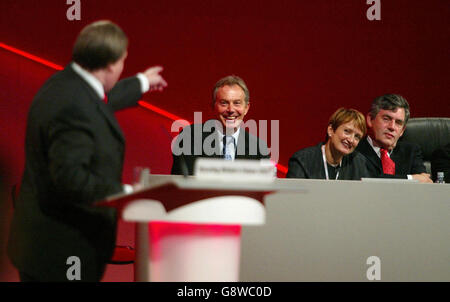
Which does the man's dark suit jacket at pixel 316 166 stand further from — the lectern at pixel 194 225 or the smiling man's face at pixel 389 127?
the lectern at pixel 194 225

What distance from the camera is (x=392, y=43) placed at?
190 inches

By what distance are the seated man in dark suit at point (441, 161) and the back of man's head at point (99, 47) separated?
2632mm

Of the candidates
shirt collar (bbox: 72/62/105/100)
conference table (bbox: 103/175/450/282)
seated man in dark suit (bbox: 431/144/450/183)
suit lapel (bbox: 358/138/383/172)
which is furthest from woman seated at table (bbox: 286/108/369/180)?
shirt collar (bbox: 72/62/105/100)

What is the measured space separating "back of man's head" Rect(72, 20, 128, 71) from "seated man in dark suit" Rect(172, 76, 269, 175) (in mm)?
1403

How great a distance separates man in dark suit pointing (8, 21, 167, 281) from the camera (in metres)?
1.66

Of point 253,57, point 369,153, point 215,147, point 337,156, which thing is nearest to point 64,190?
point 215,147

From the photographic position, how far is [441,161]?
12.5ft

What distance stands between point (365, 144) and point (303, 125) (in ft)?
3.34

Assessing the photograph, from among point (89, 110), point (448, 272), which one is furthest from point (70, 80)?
point (448, 272)

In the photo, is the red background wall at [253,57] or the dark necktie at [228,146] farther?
the red background wall at [253,57]

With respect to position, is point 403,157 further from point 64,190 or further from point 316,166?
point 64,190

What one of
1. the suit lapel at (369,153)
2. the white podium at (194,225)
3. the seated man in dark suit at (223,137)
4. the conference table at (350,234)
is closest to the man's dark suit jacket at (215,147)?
the seated man in dark suit at (223,137)

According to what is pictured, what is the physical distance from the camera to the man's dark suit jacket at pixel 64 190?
1648 mm

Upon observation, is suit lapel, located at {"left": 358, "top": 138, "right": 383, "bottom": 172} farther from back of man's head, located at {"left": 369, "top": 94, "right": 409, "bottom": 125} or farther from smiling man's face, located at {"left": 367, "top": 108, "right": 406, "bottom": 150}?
back of man's head, located at {"left": 369, "top": 94, "right": 409, "bottom": 125}
